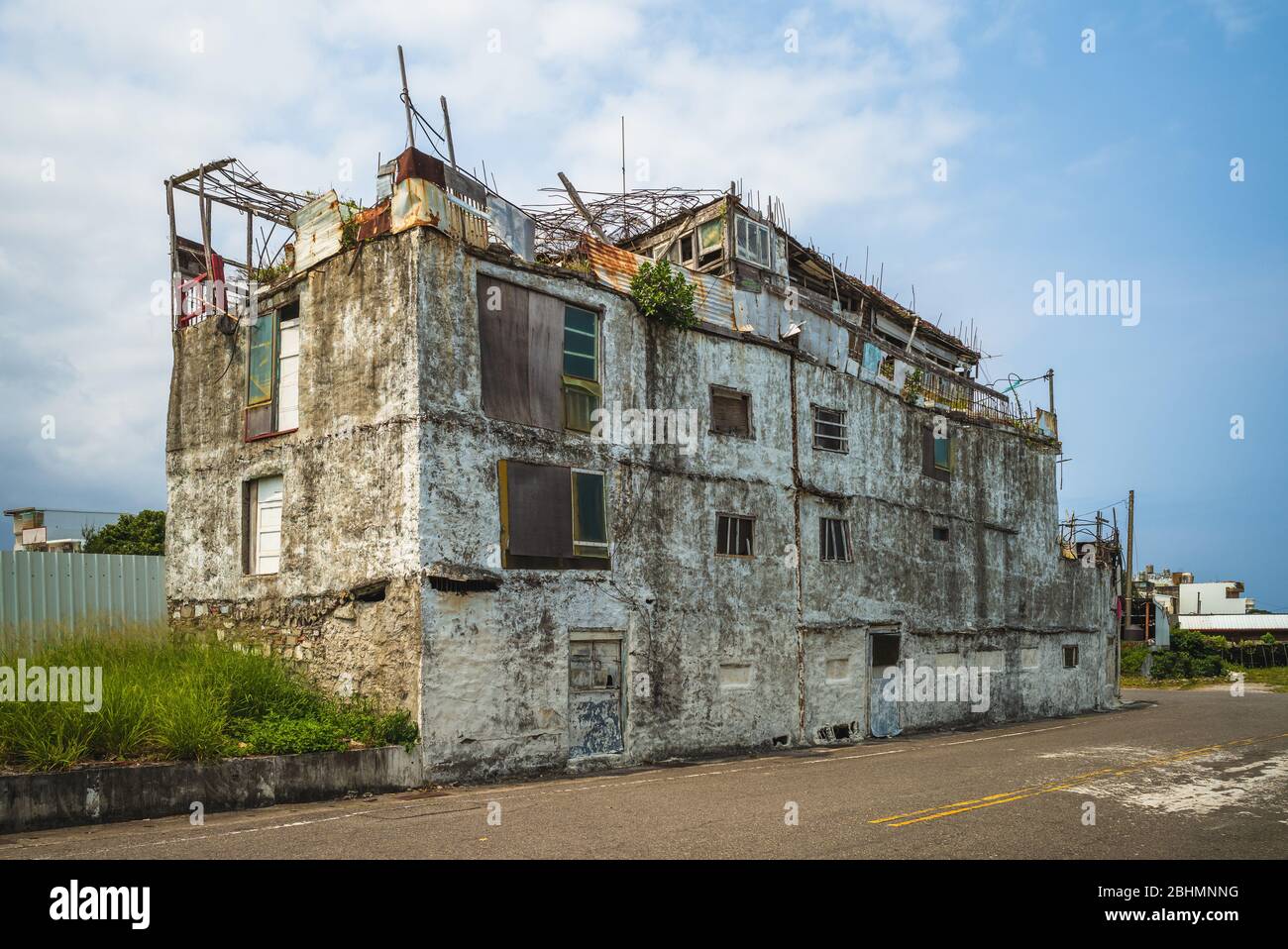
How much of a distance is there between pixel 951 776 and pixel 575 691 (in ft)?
18.7

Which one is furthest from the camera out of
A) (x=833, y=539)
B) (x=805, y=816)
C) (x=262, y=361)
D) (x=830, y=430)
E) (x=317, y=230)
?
(x=830, y=430)

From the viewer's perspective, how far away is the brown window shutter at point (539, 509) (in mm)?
14141

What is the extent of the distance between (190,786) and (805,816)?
6768 mm

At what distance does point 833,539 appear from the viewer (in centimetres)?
2002

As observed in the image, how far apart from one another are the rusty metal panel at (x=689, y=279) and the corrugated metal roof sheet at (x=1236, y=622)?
55840 mm

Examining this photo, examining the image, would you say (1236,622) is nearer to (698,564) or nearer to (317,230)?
(698,564)

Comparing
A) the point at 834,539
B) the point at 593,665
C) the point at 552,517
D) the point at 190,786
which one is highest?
the point at 552,517

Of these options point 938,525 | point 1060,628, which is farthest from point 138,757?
point 1060,628

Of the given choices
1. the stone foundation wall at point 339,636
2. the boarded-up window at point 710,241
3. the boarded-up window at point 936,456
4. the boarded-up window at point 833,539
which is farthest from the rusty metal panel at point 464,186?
the boarded-up window at point 936,456

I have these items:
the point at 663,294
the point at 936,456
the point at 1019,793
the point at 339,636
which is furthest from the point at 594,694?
the point at 936,456
